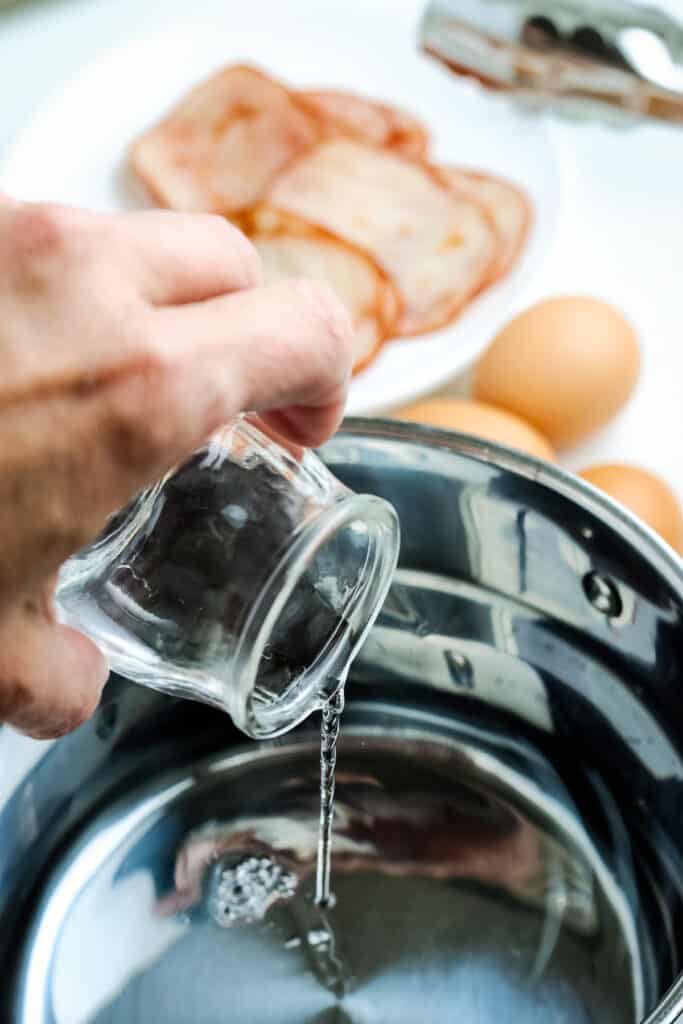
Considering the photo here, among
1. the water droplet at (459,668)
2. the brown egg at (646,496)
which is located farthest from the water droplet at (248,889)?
the brown egg at (646,496)

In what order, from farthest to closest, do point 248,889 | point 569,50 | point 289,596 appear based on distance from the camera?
point 569,50
point 248,889
point 289,596

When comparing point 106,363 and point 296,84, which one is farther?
point 296,84

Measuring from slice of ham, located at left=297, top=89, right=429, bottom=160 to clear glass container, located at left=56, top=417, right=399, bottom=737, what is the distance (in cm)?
44

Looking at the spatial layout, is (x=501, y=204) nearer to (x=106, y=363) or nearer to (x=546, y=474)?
(x=546, y=474)

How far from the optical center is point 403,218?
77cm

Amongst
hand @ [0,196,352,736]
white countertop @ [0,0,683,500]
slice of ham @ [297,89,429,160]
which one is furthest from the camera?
slice of ham @ [297,89,429,160]

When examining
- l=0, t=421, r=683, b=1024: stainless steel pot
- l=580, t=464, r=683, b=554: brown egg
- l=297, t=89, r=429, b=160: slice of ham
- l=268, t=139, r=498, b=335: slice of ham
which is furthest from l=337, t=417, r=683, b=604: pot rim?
l=297, t=89, r=429, b=160: slice of ham

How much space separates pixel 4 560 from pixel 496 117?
59cm

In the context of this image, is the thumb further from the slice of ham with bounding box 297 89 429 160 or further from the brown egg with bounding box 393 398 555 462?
the slice of ham with bounding box 297 89 429 160

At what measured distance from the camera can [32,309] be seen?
1.04 ft

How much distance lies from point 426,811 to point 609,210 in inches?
15.7

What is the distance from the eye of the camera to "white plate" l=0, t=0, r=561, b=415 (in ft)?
2.57

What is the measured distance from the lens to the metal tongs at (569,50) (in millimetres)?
651

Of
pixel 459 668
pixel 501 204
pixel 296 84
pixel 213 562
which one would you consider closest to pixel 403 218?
pixel 501 204
